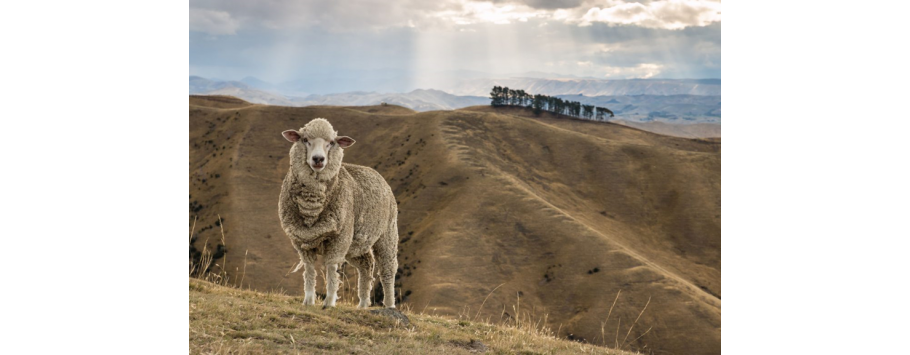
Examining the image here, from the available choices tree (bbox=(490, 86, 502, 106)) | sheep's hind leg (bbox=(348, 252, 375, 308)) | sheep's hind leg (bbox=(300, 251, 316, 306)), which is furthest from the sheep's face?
tree (bbox=(490, 86, 502, 106))

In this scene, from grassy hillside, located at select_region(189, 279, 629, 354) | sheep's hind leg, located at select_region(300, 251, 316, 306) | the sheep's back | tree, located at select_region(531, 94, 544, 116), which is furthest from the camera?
tree, located at select_region(531, 94, 544, 116)

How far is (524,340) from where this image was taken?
8.70m

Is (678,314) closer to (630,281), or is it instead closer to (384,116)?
(630,281)

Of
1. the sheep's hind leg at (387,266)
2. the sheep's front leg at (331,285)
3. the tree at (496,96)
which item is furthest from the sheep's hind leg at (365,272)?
the tree at (496,96)

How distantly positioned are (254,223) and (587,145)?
47099 millimetres

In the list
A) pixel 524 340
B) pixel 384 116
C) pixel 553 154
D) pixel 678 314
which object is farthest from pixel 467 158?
pixel 524 340

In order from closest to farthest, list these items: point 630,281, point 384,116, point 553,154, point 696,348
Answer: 1. point 696,348
2. point 630,281
3. point 553,154
4. point 384,116

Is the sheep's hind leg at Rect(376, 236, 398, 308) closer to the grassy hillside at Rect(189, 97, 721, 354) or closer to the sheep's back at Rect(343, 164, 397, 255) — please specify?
the sheep's back at Rect(343, 164, 397, 255)

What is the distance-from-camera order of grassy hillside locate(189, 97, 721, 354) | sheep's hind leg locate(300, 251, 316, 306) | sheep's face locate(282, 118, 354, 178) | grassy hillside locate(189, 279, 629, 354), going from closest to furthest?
grassy hillside locate(189, 279, 629, 354), sheep's face locate(282, 118, 354, 178), sheep's hind leg locate(300, 251, 316, 306), grassy hillside locate(189, 97, 721, 354)

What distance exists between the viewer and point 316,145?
7824mm

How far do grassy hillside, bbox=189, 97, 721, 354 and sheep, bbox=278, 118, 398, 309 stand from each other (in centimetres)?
2499

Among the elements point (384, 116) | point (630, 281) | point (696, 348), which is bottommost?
point (696, 348)

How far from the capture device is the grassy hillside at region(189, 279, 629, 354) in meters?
6.30

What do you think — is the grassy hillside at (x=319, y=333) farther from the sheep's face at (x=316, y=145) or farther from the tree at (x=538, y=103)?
the tree at (x=538, y=103)
